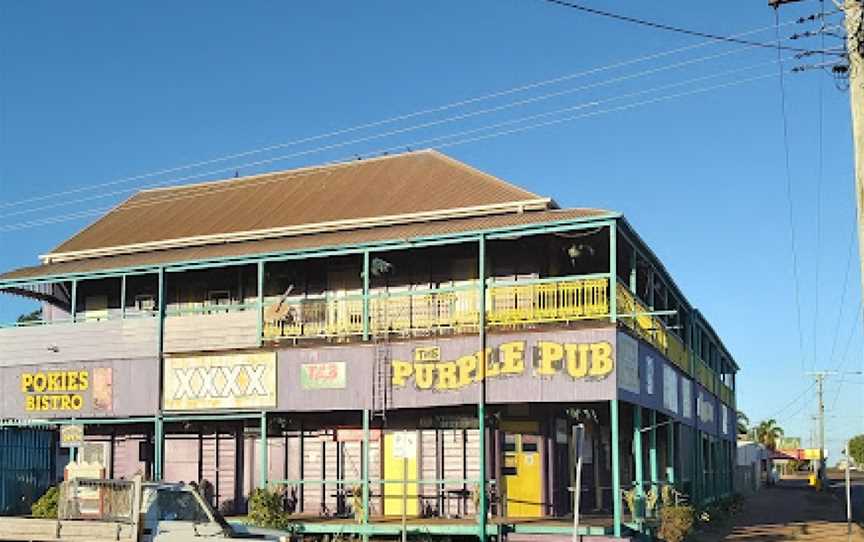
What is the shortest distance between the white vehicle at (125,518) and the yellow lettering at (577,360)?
7.88 meters

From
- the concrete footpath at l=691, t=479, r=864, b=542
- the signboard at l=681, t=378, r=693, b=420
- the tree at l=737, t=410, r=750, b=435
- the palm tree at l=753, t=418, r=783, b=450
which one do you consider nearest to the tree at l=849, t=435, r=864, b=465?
the palm tree at l=753, t=418, r=783, b=450

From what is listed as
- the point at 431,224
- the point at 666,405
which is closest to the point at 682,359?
the point at 666,405

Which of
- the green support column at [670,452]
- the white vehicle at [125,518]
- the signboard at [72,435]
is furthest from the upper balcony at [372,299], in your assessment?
the white vehicle at [125,518]

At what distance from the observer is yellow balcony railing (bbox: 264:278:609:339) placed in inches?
843

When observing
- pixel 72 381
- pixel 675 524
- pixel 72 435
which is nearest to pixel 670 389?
pixel 675 524

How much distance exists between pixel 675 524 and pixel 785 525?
11091 mm

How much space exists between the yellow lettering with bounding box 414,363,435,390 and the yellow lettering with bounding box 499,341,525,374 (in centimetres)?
156

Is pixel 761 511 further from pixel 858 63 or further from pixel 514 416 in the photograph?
pixel 858 63

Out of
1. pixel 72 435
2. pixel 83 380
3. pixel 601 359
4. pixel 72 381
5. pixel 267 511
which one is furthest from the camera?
pixel 72 435

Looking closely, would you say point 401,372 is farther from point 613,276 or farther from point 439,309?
point 613,276

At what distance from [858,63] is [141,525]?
1239cm

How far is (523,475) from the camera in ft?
79.3

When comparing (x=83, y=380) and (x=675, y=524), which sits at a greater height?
(x=83, y=380)

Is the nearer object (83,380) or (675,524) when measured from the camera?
(675,524)
